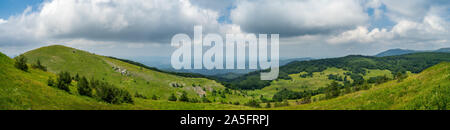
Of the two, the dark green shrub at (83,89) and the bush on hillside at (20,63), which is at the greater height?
the bush on hillside at (20,63)

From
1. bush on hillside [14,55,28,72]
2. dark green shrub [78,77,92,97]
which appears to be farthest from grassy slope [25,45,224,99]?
dark green shrub [78,77,92,97]

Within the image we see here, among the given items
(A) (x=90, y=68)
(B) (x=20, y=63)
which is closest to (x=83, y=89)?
(B) (x=20, y=63)

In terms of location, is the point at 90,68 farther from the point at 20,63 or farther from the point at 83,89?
the point at 83,89

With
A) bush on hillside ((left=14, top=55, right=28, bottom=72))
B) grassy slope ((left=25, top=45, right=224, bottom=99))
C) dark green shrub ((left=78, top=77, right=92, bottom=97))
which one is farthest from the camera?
grassy slope ((left=25, top=45, right=224, bottom=99))

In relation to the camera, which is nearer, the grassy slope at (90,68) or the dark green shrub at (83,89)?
the dark green shrub at (83,89)

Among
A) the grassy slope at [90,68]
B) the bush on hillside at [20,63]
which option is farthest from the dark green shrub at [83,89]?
the grassy slope at [90,68]

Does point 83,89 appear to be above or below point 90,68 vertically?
below

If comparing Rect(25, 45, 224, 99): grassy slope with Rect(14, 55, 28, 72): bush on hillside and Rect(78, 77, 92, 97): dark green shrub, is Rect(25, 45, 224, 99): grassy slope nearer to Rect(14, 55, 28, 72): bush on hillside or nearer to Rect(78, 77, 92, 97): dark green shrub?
Rect(14, 55, 28, 72): bush on hillside

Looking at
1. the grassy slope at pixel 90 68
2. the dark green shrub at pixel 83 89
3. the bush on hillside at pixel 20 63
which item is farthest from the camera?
the grassy slope at pixel 90 68

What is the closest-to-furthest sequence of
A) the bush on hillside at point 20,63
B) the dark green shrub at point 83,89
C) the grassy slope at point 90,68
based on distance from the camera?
the dark green shrub at point 83,89 → the bush on hillside at point 20,63 → the grassy slope at point 90,68

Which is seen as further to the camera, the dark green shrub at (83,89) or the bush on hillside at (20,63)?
the bush on hillside at (20,63)

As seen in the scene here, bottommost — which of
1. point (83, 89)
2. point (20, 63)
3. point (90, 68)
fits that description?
point (83, 89)

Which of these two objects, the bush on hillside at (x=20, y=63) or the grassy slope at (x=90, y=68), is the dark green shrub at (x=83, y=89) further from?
the grassy slope at (x=90, y=68)
